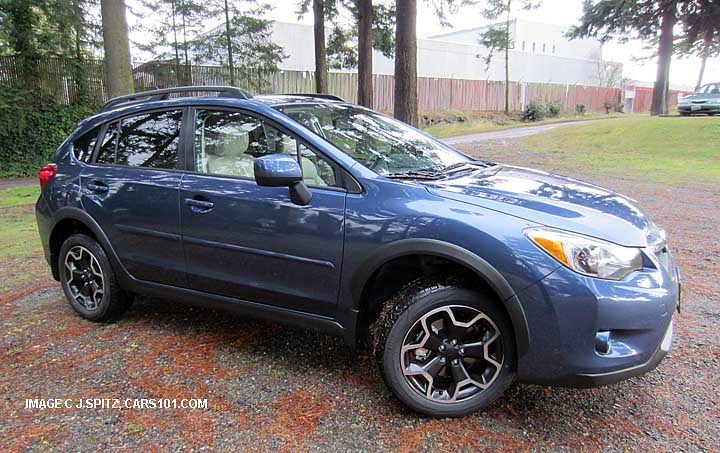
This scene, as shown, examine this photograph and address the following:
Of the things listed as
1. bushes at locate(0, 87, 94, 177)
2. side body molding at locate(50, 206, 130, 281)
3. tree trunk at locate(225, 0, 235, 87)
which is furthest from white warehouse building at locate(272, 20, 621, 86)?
side body molding at locate(50, 206, 130, 281)

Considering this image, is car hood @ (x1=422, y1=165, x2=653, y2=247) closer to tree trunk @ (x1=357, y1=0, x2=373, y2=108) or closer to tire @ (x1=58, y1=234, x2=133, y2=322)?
tire @ (x1=58, y1=234, x2=133, y2=322)

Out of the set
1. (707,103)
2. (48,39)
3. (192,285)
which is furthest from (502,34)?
Result: (192,285)

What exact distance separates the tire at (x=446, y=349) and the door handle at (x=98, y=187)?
7.75 ft

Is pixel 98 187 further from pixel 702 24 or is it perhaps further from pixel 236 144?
pixel 702 24

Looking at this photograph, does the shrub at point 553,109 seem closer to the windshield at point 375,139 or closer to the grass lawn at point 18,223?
the grass lawn at point 18,223

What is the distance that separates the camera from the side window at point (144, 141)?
354 centimetres

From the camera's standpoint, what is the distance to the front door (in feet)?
9.36

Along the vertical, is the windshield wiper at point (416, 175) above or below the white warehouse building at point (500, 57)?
below

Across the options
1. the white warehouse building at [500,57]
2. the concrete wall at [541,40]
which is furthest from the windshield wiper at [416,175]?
the concrete wall at [541,40]

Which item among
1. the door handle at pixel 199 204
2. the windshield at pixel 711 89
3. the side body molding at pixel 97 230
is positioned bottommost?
the side body molding at pixel 97 230

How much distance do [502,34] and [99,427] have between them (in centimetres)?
3616

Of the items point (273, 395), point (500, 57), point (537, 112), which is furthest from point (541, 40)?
point (273, 395)

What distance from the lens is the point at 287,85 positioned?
74.3 ft

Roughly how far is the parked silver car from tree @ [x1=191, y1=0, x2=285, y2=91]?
17699mm
